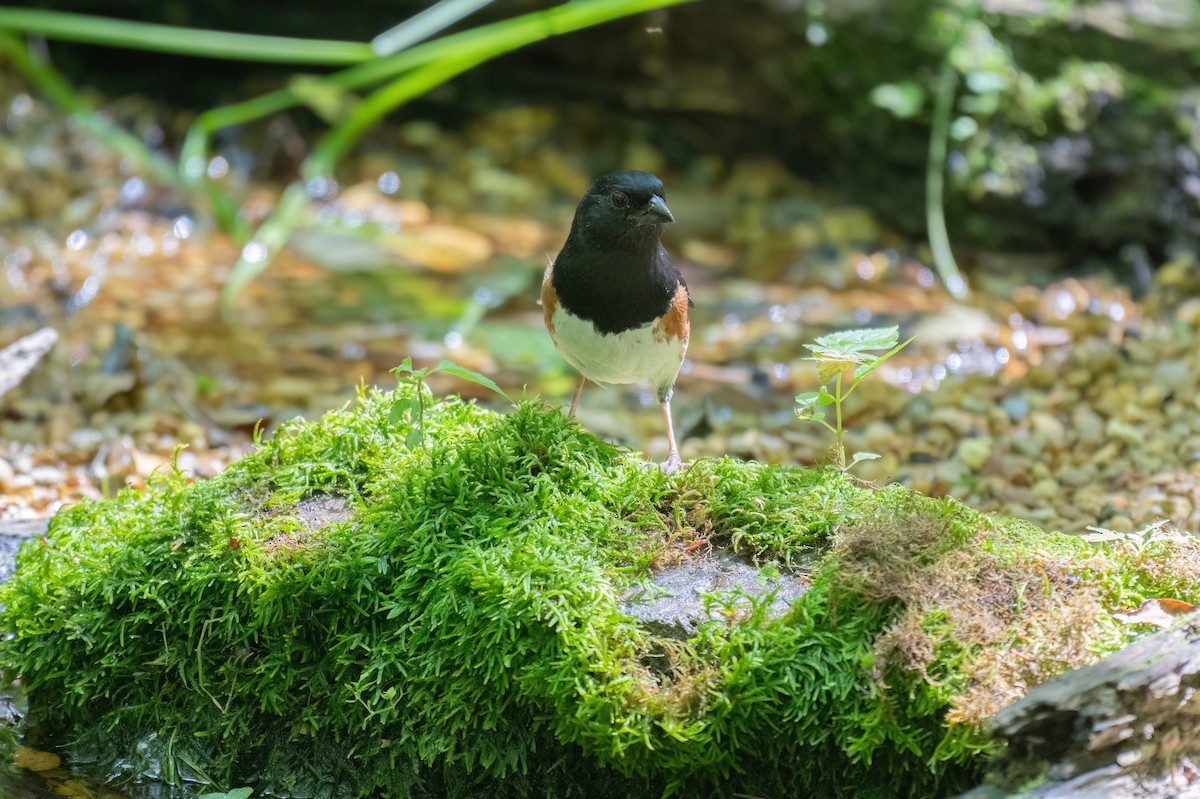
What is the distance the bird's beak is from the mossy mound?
747 mm

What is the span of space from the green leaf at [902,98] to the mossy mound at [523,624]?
4532mm

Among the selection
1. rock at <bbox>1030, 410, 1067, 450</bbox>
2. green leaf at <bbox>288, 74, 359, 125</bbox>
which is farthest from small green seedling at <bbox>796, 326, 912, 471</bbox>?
green leaf at <bbox>288, 74, 359, 125</bbox>

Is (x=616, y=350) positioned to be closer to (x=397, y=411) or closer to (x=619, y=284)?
(x=619, y=284)

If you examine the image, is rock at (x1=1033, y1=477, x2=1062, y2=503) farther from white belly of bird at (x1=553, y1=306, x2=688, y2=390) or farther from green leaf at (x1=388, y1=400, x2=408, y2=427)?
green leaf at (x1=388, y1=400, x2=408, y2=427)

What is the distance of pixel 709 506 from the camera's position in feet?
10.4

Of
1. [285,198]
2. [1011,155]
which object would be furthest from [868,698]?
[285,198]

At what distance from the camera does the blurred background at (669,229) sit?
5191 millimetres

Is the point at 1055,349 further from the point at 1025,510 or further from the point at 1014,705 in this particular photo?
the point at 1014,705

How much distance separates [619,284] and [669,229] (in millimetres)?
4130

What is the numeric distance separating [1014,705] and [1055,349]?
4161mm

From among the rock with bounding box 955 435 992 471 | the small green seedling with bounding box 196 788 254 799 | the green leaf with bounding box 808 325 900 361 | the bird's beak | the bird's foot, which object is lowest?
the rock with bounding box 955 435 992 471

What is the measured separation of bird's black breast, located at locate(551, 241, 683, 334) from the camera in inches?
150

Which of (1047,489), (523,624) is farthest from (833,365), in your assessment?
(1047,489)

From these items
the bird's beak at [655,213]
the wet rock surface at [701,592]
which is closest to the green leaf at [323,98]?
the bird's beak at [655,213]
